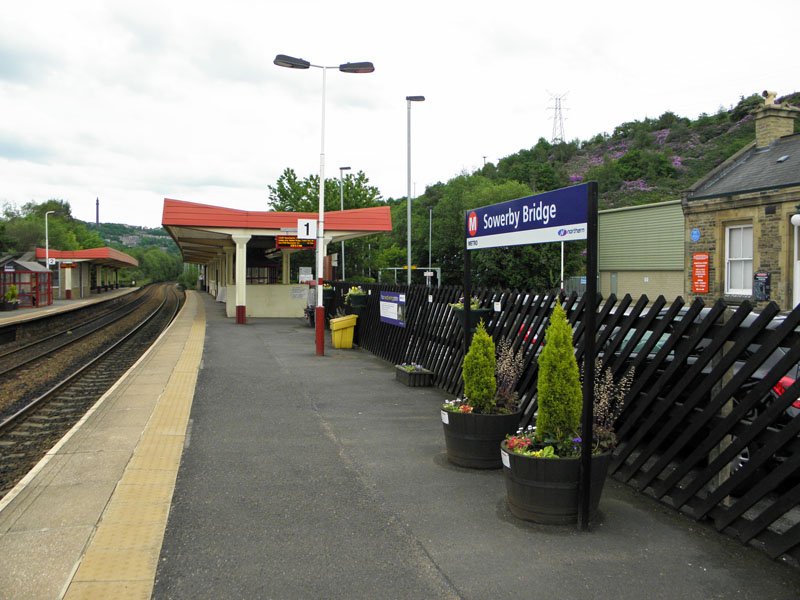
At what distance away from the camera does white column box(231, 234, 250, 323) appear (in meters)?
23.7

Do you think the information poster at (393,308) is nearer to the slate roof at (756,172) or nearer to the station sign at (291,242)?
the station sign at (291,242)

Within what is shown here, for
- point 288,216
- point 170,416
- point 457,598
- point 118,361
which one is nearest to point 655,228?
point 288,216

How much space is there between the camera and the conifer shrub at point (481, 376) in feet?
18.5

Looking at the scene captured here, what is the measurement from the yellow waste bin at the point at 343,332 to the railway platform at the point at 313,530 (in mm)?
8189

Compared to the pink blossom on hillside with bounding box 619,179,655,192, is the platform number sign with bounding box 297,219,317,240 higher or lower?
lower

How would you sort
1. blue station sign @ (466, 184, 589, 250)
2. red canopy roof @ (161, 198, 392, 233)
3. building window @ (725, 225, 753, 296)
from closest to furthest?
1. blue station sign @ (466, 184, 589, 250)
2. building window @ (725, 225, 753, 296)
3. red canopy roof @ (161, 198, 392, 233)

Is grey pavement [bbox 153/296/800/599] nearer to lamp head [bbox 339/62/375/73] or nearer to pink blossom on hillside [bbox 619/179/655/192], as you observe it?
lamp head [bbox 339/62/375/73]

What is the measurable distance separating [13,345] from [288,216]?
34.6 ft

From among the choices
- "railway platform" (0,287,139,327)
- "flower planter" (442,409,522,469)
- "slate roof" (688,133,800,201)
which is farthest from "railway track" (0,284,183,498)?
"slate roof" (688,133,800,201)

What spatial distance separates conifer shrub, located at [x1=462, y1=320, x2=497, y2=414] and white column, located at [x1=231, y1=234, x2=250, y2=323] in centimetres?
1903

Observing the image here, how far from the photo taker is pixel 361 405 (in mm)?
8742

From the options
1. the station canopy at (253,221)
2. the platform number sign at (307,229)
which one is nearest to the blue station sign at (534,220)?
the platform number sign at (307,229)

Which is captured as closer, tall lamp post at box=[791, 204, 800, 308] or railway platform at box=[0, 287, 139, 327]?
tall lamp post at box=[791, 204, 800, 308]

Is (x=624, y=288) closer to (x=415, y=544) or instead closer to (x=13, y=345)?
(x=13, y=345)
